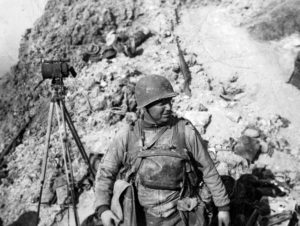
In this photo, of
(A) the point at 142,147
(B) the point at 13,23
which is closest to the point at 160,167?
(A) the point at 142,147

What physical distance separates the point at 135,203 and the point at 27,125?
598cm

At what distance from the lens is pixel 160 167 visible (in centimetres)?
292

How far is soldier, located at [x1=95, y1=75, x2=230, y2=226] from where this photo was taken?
2.94 meters

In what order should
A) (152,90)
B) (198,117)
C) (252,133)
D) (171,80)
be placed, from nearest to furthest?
(152,90) < (252,133) < (198,117) < (171,80)

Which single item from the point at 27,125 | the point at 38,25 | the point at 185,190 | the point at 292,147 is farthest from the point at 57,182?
the point at 38,25

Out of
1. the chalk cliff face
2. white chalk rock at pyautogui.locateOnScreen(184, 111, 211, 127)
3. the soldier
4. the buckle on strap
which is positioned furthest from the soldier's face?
the chalk cliff face

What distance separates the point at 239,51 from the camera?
344 inches

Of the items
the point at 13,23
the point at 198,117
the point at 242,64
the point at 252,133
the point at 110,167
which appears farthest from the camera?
the point at 13,23

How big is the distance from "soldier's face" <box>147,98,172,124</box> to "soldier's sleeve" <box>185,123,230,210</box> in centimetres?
25

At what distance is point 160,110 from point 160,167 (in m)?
0.53

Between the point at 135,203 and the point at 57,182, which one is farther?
the point at 57,182

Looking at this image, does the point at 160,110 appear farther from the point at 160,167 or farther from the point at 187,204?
the point at 187,204

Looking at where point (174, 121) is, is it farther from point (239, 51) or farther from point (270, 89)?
point (239, 51)

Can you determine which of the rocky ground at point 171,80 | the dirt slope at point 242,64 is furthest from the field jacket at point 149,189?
the dirt slope at point 242,64
